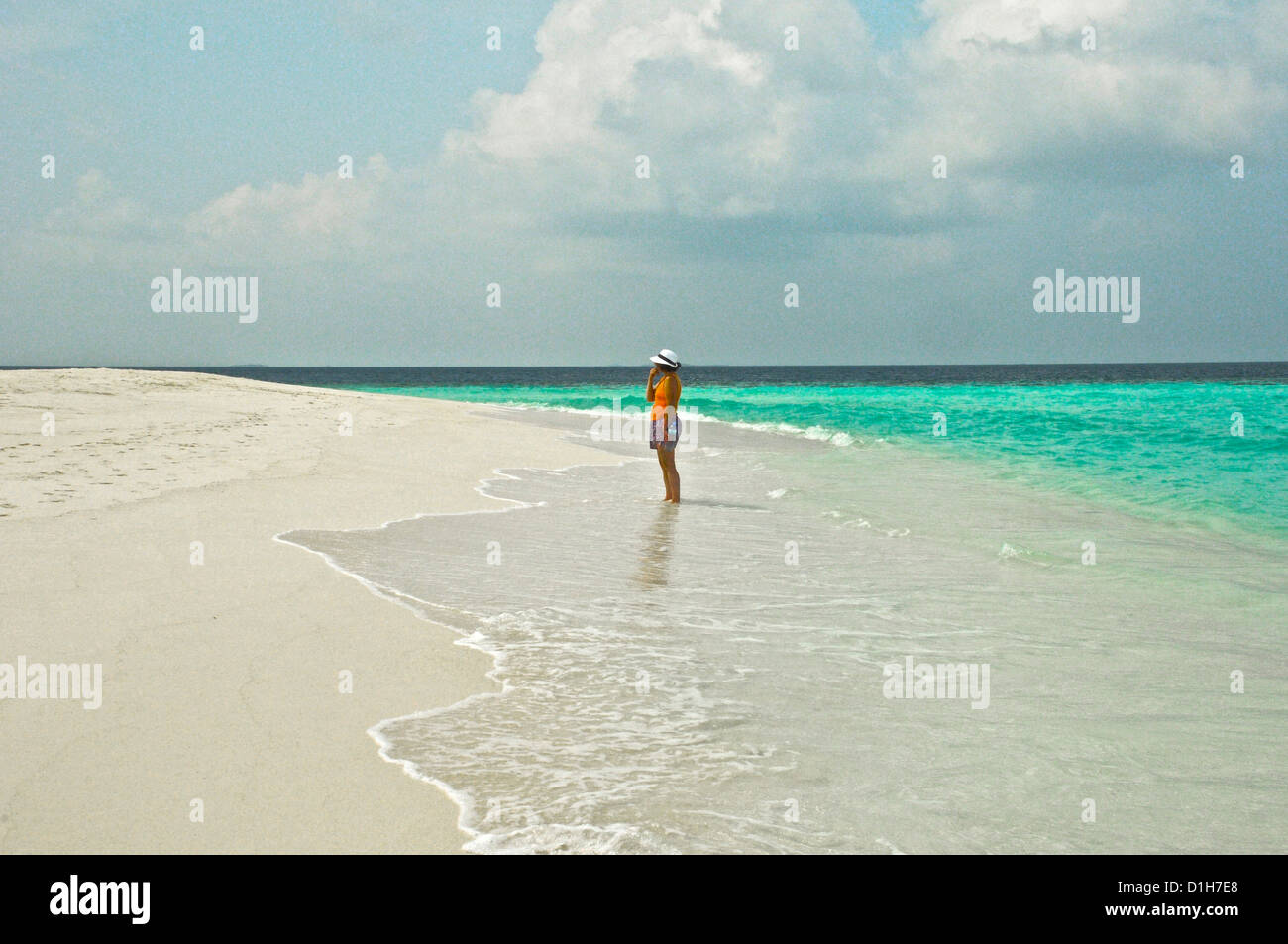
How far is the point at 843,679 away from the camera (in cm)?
554

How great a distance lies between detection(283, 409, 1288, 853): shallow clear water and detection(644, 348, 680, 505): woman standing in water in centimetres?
100

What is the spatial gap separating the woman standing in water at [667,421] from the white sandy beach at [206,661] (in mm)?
2469

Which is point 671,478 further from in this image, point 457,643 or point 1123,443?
point 1123,443

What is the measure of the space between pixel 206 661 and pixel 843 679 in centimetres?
351

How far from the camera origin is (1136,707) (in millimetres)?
5129

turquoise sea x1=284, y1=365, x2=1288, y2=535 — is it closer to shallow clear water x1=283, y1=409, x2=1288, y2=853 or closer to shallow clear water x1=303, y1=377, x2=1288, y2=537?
shallow clear water x1=303, y1=377, x2=1288, y2=537

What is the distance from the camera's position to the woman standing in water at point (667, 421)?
13.1 meters

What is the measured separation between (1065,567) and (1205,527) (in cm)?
404

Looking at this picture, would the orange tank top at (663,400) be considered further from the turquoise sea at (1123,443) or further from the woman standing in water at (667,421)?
the turquoise sea at (1123,443)

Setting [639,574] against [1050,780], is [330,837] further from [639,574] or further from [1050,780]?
[639,574]

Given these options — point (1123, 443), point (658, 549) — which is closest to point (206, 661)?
point (658, 549)

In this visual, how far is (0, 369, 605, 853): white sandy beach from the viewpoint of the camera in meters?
3.54

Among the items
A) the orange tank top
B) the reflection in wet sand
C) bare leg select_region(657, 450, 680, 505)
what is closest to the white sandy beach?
the reflection in wet sand

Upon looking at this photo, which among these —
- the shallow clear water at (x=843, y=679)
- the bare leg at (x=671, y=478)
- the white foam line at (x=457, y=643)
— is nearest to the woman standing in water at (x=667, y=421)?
the bare leg at (x=671, y=478)
